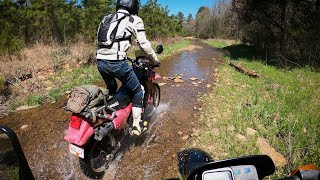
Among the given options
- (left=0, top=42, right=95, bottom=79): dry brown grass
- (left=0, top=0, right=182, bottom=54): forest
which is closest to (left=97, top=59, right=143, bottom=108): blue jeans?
(left=0, top=42, right=95, bottom=79): dry brown grass

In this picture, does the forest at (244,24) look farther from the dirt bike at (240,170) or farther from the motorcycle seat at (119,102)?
the dirt bike at (240,170)

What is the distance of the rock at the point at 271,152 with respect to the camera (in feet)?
11.7

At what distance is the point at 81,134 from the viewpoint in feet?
10.2

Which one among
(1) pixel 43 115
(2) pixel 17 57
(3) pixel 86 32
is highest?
(3) pixel 86 32

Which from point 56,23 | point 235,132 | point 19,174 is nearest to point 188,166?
point 19,174

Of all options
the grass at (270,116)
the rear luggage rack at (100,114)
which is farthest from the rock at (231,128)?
the rear luggage rack at (100,114)

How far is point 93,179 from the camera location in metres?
3.50

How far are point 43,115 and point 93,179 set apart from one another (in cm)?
292

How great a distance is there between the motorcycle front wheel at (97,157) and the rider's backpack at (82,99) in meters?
0.50

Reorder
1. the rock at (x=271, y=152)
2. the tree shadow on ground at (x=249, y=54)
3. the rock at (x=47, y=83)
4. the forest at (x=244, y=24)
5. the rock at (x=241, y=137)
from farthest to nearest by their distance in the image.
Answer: the tree shadow on ground at (x=249, y=54) → the forest at (x=244, y=24) → the rock at (x=47, y=83) → the rock at (x=241, y=137) → the rock at (x=271, y=152)

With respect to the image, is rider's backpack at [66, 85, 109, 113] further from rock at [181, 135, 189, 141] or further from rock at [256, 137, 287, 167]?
rock at [256, 137, 287, 167]

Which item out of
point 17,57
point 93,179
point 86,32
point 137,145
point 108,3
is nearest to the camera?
point 93,179

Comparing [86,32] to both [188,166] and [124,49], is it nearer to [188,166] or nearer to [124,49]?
[124,49]

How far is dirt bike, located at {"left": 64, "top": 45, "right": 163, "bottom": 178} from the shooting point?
3.17m
